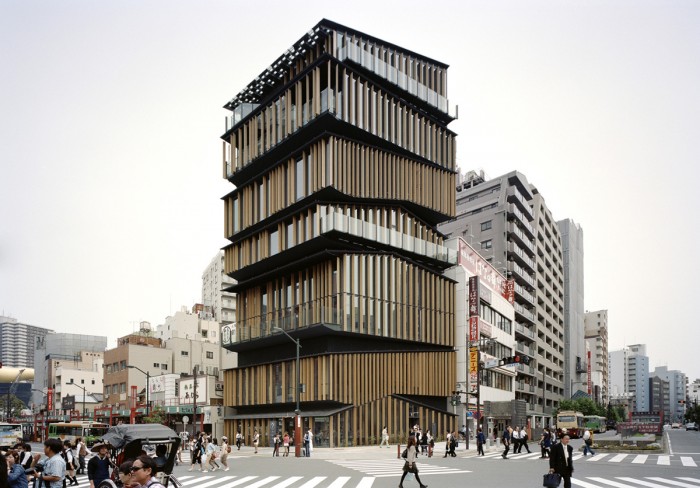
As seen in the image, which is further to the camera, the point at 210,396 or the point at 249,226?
the point at 210,396

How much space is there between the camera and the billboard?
8375cm

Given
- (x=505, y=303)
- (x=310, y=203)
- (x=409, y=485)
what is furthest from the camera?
(x=505, y=303)

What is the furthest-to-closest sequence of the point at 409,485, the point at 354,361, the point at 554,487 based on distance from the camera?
1. the point at 354,361
2. the point at 409,485
3. the point at 554,487

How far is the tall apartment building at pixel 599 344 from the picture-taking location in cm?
17846

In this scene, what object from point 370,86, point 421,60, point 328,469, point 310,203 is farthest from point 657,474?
point 421,60

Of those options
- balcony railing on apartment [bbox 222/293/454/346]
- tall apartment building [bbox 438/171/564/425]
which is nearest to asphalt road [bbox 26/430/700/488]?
balcony railing on apartment [bbox 222/293/454/346]

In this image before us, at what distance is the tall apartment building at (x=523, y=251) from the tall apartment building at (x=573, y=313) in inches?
450

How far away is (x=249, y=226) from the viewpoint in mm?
65000

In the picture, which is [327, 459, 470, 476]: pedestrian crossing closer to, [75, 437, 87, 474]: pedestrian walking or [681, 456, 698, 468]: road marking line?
[681, 456, 698, 468]: road marking line

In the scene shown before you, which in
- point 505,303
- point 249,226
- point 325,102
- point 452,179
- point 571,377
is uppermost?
point 325,102

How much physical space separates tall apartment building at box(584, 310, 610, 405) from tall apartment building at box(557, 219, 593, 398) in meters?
28.0

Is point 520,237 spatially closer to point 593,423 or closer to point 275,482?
point 593,423

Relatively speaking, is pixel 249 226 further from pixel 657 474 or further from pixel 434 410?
pixel 657 474

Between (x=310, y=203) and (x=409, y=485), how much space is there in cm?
3529
